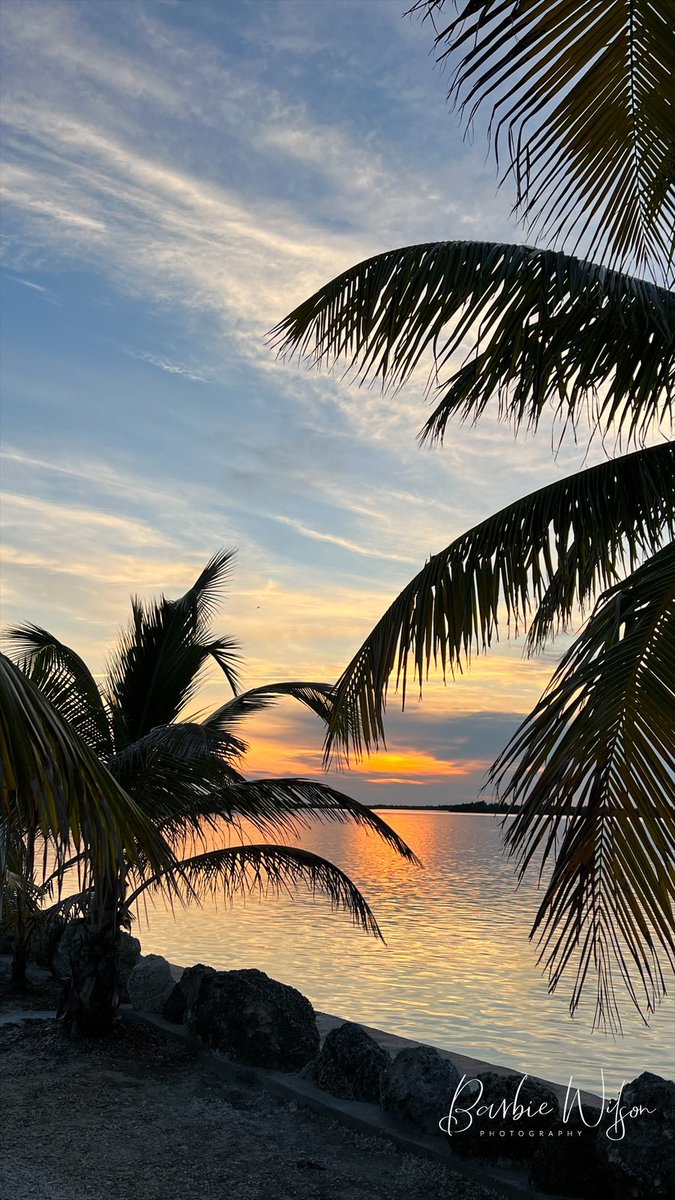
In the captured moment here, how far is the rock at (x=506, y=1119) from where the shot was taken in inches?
222

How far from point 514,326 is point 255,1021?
5879mm

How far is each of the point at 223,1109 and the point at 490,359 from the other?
5.59 meters

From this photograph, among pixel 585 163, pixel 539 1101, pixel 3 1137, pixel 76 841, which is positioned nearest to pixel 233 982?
pixel 3 1137

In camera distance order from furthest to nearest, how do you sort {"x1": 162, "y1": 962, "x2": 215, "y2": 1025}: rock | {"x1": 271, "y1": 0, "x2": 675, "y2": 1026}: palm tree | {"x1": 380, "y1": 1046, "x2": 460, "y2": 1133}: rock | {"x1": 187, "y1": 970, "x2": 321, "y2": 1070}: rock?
{"x1": 162, "y1": 962, "x2": 215, "y2": 1025}: rock, {"x1": 187, "y1": 970, "x2": 321, "y2": 1070}: rock, {"x1": 380, "y1": 1046, "x2": 460, "y2": 1133}: rock, {"x1": 271, "y1": 0, "x2": 675, "y2": 1026}: palm tree

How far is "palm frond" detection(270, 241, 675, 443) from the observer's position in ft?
17.5

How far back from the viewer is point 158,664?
9.70 m

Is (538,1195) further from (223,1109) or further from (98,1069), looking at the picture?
(98,1069)

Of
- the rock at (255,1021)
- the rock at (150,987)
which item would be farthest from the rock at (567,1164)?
the rock at (150,987)

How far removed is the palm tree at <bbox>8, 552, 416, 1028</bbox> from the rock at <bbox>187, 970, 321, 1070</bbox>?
82 centimetres

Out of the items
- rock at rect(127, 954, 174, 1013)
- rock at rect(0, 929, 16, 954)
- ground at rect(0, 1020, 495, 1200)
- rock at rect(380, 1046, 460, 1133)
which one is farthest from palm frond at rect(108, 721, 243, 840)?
rock at rect(0, 929, 16, 954)

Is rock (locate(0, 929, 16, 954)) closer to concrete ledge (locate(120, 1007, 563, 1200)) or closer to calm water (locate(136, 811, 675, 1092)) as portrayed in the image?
calm water (locate(136, 811, 675, 1092))

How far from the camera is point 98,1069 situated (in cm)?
809

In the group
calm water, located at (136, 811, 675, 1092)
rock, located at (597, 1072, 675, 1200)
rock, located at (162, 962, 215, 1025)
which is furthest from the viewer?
calm water, located at (136, 811, 675, 1092)

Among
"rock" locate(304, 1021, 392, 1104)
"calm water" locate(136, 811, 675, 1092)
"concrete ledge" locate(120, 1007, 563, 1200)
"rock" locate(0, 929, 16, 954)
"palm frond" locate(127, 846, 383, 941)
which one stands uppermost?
"palm frond" locate(127, 846, 383, 941)
